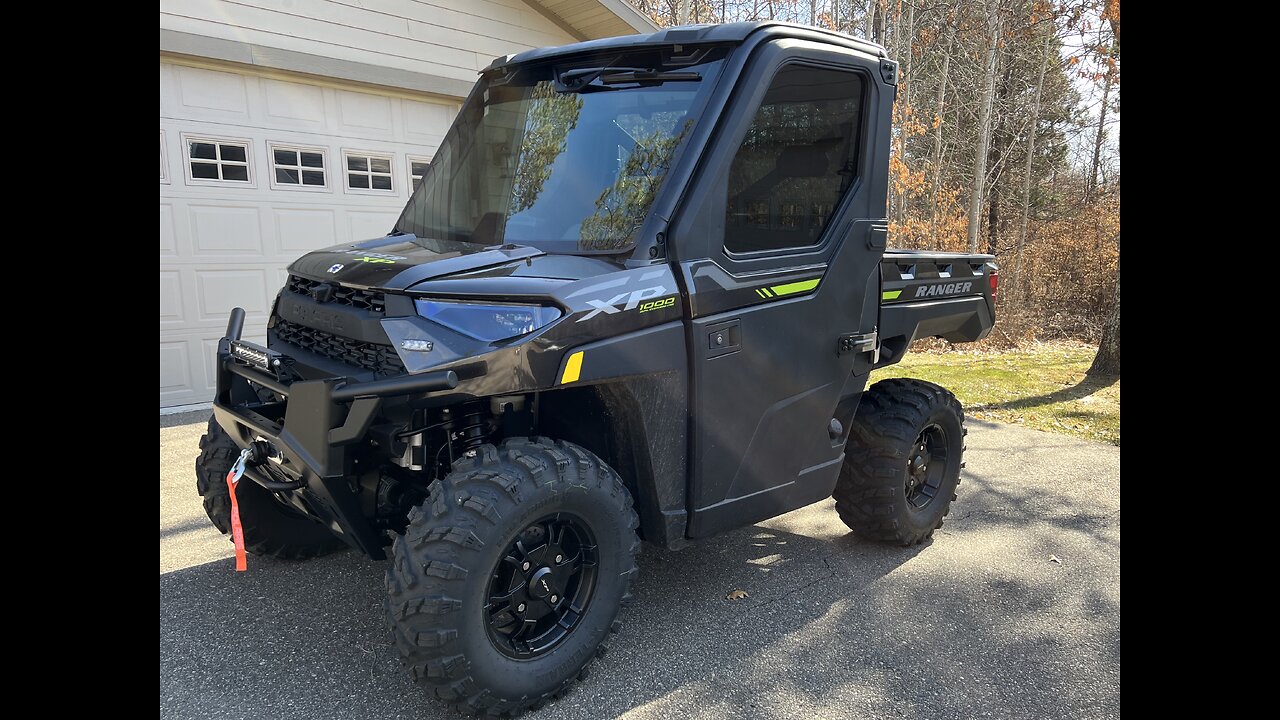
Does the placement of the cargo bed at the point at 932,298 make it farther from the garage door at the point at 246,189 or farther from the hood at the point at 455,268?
the garage door at the point at 246,189

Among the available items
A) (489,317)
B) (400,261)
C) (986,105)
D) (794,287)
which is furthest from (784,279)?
(986,105)

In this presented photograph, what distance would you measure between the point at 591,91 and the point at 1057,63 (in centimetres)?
1780

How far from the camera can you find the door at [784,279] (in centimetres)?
303

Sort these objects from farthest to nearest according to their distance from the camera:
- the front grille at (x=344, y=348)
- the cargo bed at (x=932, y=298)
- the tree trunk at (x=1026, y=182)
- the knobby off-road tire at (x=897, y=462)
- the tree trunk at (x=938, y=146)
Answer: the tree trunk at (x=1026, y=182) < the tree trunk at (x=938, y=146) < the knobby off-road tire at (x=897, y=462) < the cargo bed at (x=932, y=298) < the front grille at (x=344, y=348)

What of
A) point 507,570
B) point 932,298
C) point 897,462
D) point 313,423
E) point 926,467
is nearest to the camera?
point 313,423

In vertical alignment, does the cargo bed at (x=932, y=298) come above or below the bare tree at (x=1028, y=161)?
below

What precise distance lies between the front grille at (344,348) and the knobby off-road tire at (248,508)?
2.60ft

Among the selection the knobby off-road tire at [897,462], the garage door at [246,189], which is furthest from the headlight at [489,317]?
the garage door at [246,189]

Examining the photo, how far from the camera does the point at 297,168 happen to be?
763cm

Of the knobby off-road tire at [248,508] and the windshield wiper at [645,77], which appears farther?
the knobby off-road tire at [248,508]

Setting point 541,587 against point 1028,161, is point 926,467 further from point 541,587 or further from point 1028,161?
point 1028,161

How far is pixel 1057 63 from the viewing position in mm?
17344

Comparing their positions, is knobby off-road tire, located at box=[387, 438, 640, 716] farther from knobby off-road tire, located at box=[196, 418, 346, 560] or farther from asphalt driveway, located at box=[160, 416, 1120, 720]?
knobby off-road tire, located at box=[196, 418, 346, 560]

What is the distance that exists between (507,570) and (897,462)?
218 cm
